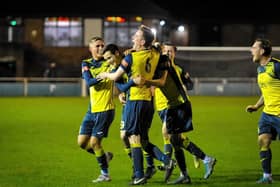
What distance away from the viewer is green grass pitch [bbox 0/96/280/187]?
33.5ft

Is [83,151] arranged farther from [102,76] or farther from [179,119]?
[102,76]

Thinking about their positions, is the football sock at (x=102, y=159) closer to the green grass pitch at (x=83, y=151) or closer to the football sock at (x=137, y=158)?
the green grass pitch at (x=83, y=151)

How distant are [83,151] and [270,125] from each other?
5088 mm

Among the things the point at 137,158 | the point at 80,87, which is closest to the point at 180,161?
the point at 137,158

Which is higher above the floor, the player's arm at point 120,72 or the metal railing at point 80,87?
the player's arm at point 120,72

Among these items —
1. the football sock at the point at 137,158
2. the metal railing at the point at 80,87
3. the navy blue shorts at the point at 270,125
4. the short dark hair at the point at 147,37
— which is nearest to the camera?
the short dark hair at the point at 147,37

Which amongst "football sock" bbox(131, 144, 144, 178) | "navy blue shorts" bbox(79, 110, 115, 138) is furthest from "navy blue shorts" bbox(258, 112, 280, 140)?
"navy blue shorts" bbox(79, 110, 115, 138)

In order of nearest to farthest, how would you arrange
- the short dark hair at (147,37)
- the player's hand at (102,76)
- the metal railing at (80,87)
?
the short dark hair at (147,37)
the player's hand at (102,76)
the metal railing at (80,87)

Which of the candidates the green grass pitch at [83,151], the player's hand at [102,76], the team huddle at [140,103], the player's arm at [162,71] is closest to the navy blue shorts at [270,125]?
the team huddle at [140,103]

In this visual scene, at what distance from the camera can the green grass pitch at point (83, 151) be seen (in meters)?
10.2

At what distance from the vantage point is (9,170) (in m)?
11.1

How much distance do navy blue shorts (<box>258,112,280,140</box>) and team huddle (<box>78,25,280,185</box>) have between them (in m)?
0.02

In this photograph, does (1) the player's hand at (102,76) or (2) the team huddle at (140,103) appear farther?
(1) the player's hand at (102,76)

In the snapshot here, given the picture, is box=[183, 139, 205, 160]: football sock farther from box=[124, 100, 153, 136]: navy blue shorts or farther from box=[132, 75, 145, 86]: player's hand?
box=[132, 75, 145, 86]: player's hand
